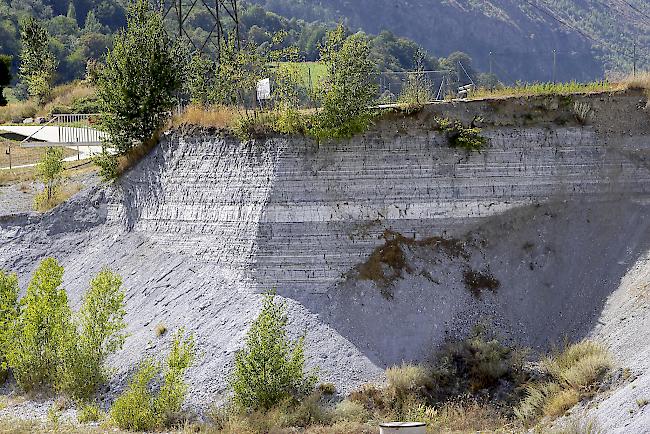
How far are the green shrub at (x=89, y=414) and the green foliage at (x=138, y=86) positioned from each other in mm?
12182

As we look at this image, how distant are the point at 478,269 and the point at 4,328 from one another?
1478 centimetres

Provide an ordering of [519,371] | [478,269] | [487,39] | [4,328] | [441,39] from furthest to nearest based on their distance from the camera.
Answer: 1. [441,39]
2. [487,39]
3. [4,328]
4. [478,269]
5. [519,371]

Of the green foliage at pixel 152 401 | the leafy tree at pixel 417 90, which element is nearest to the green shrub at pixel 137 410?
the green foliage at pixel 152 401

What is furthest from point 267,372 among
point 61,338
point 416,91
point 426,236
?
point 416,91

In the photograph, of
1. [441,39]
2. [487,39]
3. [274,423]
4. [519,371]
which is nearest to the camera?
[274,423]

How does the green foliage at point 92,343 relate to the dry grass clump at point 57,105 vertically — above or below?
below

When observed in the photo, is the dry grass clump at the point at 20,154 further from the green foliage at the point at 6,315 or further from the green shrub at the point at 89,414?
the green shrub at the point at 89,414

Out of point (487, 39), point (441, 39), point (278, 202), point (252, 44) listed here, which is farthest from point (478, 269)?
point (441, 39)

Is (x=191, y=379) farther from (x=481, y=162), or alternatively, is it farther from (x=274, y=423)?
(x=481, y=162)

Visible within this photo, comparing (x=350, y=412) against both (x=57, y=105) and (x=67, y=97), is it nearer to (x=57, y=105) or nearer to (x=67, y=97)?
(x=57, y=105)

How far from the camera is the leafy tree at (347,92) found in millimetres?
30641

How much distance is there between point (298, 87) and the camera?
110 ft

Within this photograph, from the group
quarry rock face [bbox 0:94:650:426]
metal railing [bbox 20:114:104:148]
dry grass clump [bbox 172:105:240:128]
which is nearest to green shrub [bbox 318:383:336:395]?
quarry rock face [bbox 0:94:650:426]

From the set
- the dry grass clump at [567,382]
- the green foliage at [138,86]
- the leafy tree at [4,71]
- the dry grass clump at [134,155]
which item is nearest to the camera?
the dry grass clump at [567,382]
